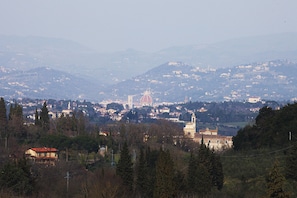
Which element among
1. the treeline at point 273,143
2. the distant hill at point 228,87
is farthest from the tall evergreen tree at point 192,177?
the distant hill at point 228,87

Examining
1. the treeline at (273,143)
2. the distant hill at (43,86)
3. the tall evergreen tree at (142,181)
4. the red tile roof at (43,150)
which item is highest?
the distant hill at (43,86)

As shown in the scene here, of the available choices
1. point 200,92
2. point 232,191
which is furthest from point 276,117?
point 200,92

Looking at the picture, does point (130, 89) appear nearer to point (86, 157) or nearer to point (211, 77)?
point (211, 77)

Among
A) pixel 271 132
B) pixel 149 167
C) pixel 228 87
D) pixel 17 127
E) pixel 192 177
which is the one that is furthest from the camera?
pixel 228 87

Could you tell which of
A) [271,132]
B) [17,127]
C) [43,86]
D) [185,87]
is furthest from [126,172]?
[185,87]

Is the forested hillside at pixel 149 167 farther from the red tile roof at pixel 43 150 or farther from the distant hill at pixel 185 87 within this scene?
the distant hill at pixel 185 87

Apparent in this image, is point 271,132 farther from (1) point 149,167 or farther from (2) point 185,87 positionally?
(2) point 185,87

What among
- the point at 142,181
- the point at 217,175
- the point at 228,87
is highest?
the point at 228,87
